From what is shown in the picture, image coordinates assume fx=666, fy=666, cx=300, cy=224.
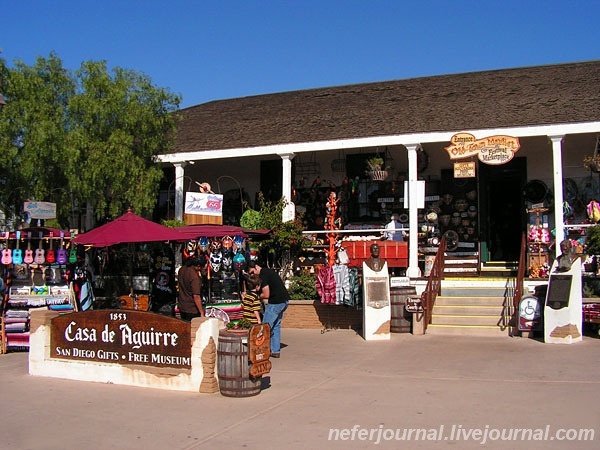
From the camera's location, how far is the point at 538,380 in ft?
28.3

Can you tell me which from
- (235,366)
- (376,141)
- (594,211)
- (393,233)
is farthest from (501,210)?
(235,366)

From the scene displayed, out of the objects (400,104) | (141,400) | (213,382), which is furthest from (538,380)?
(400,104)

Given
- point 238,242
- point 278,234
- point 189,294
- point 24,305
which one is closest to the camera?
point 189,294

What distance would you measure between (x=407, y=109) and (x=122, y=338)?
34.4 feet

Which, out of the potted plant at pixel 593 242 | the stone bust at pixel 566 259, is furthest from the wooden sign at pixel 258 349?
the potted plant at pixel 593 242

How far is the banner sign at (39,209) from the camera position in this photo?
12992 mm

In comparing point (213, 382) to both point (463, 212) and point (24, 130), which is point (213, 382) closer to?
point (24, 130)

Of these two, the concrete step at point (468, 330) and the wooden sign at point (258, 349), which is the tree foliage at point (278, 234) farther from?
the wooden sign at point (258, 349)

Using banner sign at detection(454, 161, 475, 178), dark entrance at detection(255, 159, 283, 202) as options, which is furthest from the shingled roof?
dark entrance at detection(255, 159, 283, 202)

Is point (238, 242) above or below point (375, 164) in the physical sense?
below

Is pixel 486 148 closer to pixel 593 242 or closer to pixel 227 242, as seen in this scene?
pixel 593 242

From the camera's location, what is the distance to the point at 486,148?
46.0 feet

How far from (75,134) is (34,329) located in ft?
19.8

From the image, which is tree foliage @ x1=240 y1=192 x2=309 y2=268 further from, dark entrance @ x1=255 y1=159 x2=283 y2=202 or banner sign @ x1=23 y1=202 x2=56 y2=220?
banner sign @ x1=23 y1=202 x2=56 y2=220
